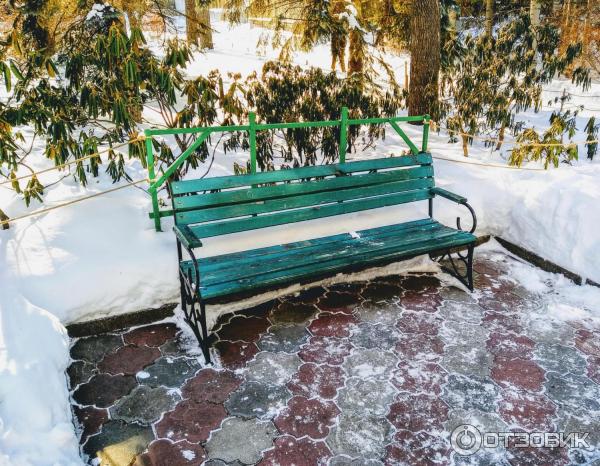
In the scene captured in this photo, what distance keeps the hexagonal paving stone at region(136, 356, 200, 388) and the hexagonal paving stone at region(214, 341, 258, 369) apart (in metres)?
0.21

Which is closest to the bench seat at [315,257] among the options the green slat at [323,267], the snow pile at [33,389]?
the green slat at [323,267]

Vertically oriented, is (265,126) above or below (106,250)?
above

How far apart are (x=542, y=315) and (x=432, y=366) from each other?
4.24ft

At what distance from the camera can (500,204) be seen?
17.2 feet

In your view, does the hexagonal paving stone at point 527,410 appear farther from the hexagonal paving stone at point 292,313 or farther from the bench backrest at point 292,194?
the bench backrest at point 292,194

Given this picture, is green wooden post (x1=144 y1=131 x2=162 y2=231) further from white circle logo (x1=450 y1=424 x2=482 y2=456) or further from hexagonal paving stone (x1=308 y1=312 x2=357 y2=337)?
white circle logo (x1=450 y1=424 x2=482 y2=456)

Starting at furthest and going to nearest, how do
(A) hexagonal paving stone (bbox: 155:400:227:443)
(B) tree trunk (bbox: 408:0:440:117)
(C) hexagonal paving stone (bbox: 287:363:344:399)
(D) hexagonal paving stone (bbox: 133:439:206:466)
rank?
(B) tree trunk (bbox: 408:0:440:117), (C) hexagonal paving stone (bbox: 287:363:344:399), (A) hexagonal paving stone (bbox: 155:400:227:443), (D) hexagonal paving stone (bbox: 133:439:206:466)

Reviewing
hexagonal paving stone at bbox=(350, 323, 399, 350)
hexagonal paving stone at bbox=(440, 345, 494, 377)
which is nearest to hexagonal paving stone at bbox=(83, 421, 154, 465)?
hexagonal paving stone at bbox=(350, 323, 399, 350)

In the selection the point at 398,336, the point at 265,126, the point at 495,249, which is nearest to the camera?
the point at 398,336

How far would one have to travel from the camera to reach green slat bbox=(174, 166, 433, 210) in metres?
3.81

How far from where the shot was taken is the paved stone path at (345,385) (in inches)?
106

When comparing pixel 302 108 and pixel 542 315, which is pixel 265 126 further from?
pixel 542 315

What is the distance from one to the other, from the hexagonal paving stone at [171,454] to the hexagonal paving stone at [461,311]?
7.60 feet

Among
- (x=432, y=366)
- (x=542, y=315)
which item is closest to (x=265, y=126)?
(x=432, y=366)
